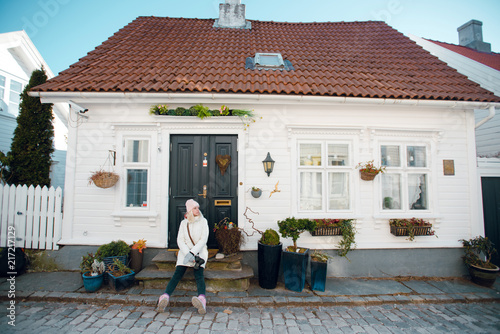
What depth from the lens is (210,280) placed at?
412 cm

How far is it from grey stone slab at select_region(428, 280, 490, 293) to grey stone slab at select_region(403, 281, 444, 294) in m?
0.12

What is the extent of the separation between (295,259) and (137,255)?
121 inches

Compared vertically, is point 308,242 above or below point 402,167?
below

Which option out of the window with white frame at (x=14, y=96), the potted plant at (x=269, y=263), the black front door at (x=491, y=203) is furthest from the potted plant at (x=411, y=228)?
the window with white frame at (x=14, y=96)

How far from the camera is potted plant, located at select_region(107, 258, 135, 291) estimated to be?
4.05m

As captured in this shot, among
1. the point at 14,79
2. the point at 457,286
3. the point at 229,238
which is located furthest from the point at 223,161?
the point at 14,79

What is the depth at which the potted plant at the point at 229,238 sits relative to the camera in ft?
14.7

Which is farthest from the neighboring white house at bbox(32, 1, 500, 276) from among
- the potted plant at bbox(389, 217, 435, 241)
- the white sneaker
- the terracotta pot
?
the white sneaker

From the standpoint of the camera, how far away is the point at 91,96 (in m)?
4.67

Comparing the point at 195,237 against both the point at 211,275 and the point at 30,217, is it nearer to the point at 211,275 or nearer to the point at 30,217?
the point at 211,275

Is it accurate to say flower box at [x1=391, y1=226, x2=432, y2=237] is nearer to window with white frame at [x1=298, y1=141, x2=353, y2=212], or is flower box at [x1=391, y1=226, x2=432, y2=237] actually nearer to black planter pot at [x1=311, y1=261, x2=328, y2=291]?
window with white frame at [x1=298, y1=141, x2=353, y2=212]

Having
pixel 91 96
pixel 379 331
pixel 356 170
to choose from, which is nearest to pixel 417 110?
pixel 356 170

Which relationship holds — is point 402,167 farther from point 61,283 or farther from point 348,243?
point 61,283

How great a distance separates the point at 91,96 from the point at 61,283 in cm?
364
